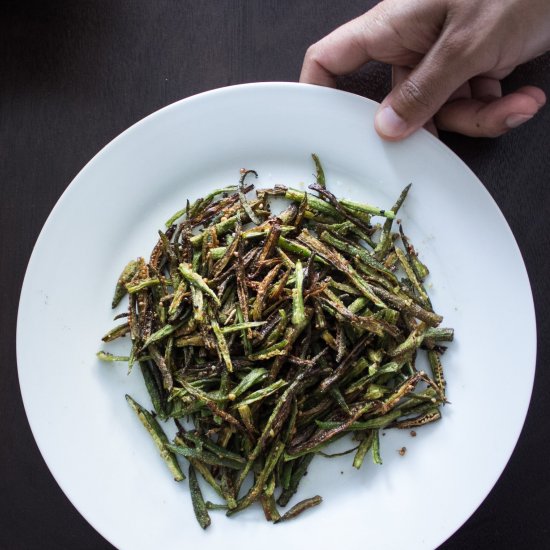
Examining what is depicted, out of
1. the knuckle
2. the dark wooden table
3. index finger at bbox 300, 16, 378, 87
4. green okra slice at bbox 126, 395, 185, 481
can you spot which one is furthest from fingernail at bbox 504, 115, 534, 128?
green okra slice at bbox 126, 395, 185, 481

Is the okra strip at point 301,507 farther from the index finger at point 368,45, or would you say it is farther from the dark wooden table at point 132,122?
the index finger at point 368,45

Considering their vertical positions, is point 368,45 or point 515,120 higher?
point 368,45

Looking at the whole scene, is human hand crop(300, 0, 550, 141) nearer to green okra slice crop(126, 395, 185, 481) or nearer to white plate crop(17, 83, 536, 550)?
white plate crop(17, 83, 536, 550)

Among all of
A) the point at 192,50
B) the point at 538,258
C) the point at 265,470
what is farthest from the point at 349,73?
the point at 265,470

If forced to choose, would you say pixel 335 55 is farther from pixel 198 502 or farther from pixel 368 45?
pixel 198 502

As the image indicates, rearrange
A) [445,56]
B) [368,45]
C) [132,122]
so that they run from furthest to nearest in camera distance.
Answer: [132,122] < [368,45] < [445,56]

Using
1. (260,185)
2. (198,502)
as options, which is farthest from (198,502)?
(260,185)

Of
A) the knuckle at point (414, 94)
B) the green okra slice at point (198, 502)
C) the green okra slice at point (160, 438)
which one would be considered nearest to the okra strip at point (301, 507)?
the green okra slice at point (198, 502)
